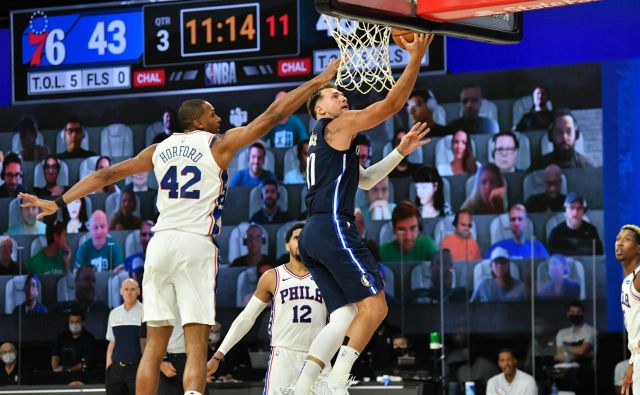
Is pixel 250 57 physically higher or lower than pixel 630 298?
higher

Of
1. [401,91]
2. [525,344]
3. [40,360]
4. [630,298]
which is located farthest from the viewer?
[40,360]

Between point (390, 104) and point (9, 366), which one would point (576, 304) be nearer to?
point (9, 366)

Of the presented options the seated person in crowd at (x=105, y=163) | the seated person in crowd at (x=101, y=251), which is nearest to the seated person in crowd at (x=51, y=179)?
the seated person in crowd at (x=105, y=163)

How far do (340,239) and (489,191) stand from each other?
23.1 ft

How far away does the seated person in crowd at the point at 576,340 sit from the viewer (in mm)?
12703

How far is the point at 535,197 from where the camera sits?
13320 mm

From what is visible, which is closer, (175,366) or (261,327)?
(175,366)

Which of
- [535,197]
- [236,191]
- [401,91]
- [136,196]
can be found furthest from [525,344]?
[401,91]

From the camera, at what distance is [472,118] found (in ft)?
44.8

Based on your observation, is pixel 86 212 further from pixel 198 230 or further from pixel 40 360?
pixel 198 230

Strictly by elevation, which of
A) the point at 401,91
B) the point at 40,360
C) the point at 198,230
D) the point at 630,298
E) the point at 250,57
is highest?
the point at 250,57

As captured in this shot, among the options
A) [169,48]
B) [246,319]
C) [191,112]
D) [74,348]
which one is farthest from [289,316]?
[169,48]

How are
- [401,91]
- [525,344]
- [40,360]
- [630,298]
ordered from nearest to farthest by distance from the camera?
[401,91] < [630,298] < [525,344] < [40,360]

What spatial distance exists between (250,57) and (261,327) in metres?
3.32
